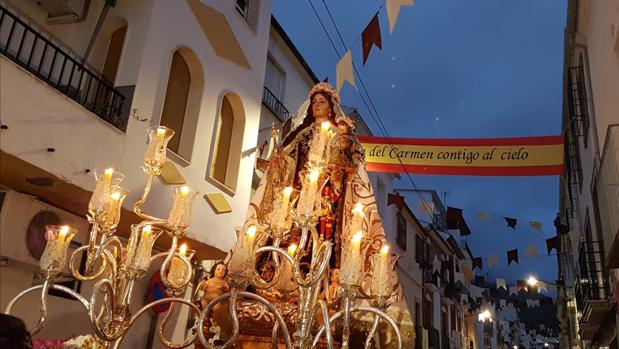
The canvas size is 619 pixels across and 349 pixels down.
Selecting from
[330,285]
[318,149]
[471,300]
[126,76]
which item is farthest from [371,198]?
[471,300]

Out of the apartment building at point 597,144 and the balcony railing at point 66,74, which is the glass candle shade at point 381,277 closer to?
the apartment building at point 597,144

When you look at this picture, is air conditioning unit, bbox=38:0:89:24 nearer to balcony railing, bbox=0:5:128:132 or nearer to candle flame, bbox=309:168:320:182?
balcony railing, bbox=0:5:128:132

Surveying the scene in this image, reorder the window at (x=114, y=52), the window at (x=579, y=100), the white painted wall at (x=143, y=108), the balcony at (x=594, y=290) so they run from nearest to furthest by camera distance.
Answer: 1. the white painted wall at (x=143, y=108)
2. the window at (x=114, y=52)
3. the balcony at (x=594, y=290)
4. the window at (x=579, y=100)

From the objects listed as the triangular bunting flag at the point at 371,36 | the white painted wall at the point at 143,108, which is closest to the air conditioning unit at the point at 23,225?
the white painted wall at the point at 143,108

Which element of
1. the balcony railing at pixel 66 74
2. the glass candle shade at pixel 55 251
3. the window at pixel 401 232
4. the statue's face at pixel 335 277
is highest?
the window at pixel 401 232

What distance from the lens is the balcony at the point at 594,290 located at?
29.7 ft

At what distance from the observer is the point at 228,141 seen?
10484 mm

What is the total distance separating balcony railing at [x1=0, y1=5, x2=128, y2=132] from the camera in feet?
22.2

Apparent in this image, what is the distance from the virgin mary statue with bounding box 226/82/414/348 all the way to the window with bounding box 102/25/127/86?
385 centimetres

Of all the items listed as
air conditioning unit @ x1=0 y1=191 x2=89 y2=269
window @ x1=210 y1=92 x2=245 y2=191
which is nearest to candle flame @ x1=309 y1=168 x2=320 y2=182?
air conditioning unit @ x1=0 y1=191 x2=89 y2=269

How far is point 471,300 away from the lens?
1314 inches

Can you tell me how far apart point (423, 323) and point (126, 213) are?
55.0 ft

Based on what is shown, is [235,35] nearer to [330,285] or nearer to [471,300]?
[330,285]

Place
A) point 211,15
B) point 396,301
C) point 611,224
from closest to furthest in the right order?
1. point 396,301
2. point 611,224
3. point 211,15
